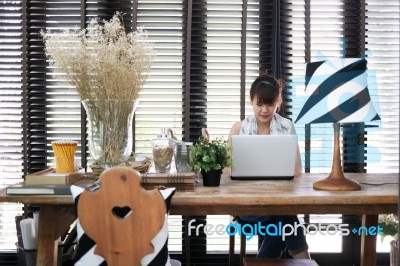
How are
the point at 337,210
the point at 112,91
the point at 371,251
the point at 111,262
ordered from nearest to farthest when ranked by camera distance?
the point at 111,262 < the point at 337,210 < the point at 112,91 < the point at 371,251

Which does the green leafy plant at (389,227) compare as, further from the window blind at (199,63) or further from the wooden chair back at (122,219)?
the wooden chair back at (122,219)

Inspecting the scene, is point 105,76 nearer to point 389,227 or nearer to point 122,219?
point 122,219

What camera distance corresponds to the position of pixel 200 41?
10.3 ft

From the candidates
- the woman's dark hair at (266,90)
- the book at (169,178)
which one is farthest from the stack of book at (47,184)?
the woman's dark hair at (266,90)

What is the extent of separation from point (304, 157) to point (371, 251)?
1.04 metres

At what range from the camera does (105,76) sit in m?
1.93

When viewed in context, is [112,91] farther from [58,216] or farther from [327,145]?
[327,145]

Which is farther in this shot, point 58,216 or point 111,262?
point 58,216

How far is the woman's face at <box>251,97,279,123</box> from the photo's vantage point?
9.30 ft

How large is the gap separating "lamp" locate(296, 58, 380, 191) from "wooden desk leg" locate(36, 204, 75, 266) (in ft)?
3.39

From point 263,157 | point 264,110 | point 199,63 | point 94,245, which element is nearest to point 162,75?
point 199,63

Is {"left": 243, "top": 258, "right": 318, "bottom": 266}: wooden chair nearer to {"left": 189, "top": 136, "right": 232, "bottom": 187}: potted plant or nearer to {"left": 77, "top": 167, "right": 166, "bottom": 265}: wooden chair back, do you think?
{"left": 189, "top": 136, "right": 232, "bottom": 187}: potted plant

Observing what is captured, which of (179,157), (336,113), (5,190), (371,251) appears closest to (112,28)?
(179,157)

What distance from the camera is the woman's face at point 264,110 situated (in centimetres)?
283
